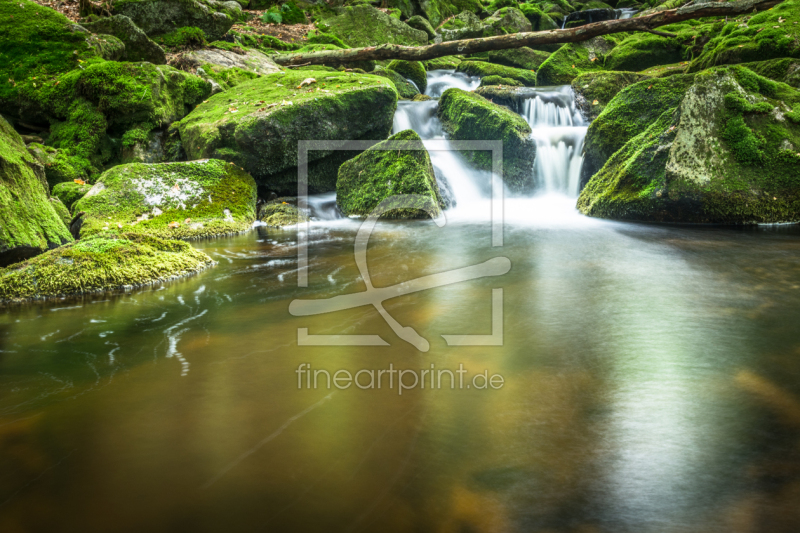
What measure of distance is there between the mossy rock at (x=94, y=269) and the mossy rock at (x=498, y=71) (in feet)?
45.8

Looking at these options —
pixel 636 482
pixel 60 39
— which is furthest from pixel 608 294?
pixel 60 39

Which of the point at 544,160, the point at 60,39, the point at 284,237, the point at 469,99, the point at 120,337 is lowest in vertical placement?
the point at 120,337

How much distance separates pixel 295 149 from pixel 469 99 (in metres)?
4.51

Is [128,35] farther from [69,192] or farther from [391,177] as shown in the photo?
[391,177]

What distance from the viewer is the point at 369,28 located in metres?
21.2

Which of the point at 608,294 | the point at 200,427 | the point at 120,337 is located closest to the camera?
the point at 200,427

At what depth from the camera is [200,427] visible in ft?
7.88

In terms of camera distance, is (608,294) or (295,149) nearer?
(608,294)

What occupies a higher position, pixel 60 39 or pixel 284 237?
pixel 60 39

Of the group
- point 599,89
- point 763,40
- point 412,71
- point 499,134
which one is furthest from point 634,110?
point 412,71

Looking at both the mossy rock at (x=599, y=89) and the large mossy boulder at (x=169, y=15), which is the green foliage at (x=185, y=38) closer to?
the large mossy boulder at (x=169, y=15)

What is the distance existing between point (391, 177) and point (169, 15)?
10.5 meters

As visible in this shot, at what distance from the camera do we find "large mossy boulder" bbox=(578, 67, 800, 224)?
7.20 m

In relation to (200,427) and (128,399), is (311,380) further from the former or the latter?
(128,399)
